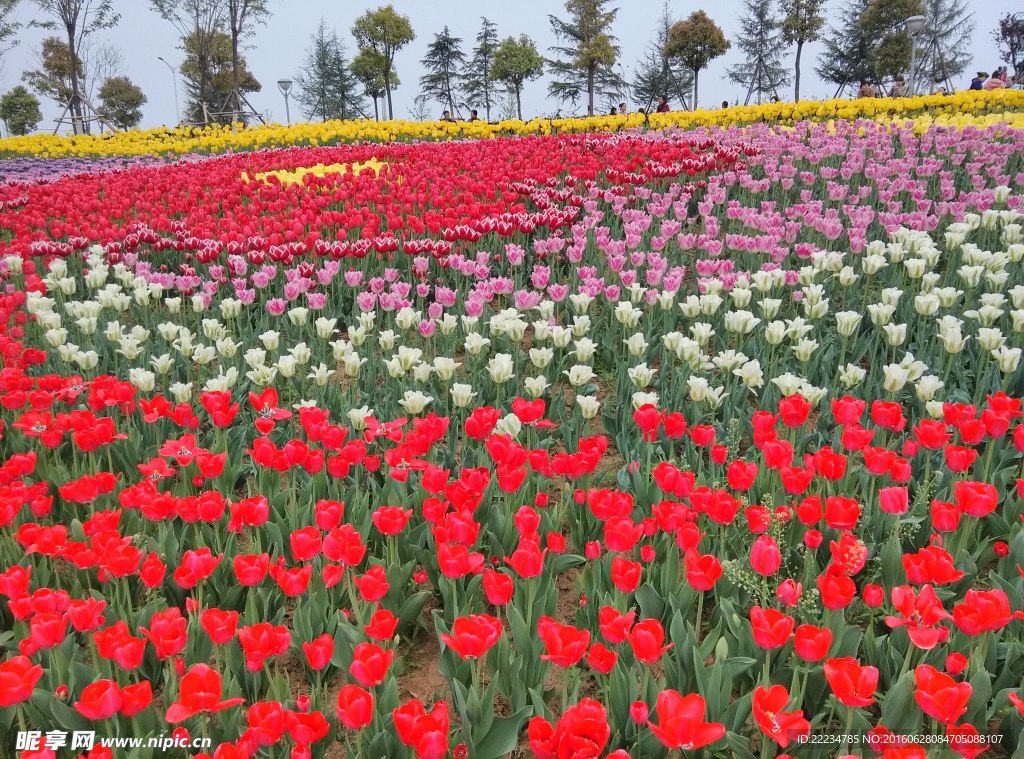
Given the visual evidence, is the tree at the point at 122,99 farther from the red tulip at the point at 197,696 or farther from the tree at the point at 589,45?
the red tulip at the point at 197,696

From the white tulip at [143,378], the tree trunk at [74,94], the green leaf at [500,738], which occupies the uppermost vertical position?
the tree trunk at [74,94]

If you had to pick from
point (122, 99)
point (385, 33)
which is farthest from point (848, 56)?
point (122, 99)

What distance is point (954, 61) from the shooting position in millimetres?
57812

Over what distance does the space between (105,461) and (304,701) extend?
2574mm

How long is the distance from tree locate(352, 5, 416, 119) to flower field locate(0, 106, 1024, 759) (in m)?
41.6

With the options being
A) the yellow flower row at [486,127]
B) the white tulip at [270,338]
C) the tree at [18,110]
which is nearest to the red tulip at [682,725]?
the white tulip at [270,338]

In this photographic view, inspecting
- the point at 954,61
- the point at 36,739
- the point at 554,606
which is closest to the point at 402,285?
the point at 554,606

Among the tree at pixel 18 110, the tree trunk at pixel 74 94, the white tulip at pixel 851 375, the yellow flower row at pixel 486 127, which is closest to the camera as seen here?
the white tulip at pixel 851 375

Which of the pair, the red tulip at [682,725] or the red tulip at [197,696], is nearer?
the red tulip at [682,725]

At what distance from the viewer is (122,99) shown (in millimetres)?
66625

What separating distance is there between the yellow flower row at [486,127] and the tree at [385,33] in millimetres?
21471

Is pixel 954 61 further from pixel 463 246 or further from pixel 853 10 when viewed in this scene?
pixel 463 246

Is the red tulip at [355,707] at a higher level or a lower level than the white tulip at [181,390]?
lower

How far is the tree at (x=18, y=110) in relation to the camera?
57.2 meters
